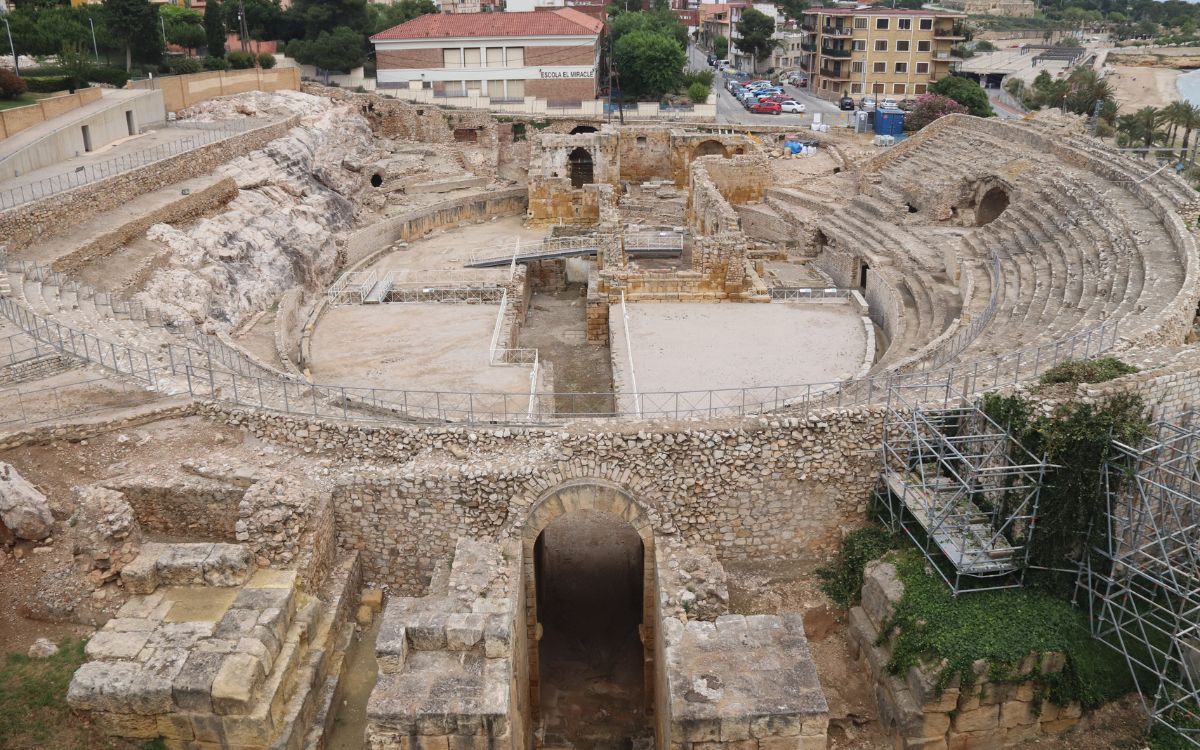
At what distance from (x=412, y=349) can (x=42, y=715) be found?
12638 mm

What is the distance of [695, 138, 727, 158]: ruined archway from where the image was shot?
3877 centimetres

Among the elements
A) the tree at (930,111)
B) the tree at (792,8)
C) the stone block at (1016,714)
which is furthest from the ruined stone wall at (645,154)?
the tree at (792,8)

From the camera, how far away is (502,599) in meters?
11.4

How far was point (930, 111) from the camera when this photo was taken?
A: 40.7m

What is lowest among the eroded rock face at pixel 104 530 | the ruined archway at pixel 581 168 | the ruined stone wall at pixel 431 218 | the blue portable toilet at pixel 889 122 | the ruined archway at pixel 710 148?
the eroded rock face at pixel 104 530

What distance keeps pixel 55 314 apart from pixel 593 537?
11073 mm

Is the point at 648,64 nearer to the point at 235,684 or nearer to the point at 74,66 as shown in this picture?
the point at 74,66

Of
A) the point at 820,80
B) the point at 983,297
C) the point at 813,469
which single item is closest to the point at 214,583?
the point at 813,469

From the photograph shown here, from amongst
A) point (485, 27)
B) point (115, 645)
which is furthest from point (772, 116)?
point (115, 645)

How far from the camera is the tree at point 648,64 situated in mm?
49812

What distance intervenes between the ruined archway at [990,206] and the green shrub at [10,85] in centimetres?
2990

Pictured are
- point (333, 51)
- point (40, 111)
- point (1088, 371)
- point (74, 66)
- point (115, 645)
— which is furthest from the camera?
point (333, 51)

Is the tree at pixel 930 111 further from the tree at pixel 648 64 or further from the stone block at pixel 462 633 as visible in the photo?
the stone block at pixel 462 633

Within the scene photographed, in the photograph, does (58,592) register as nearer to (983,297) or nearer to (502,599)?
(502,599)
